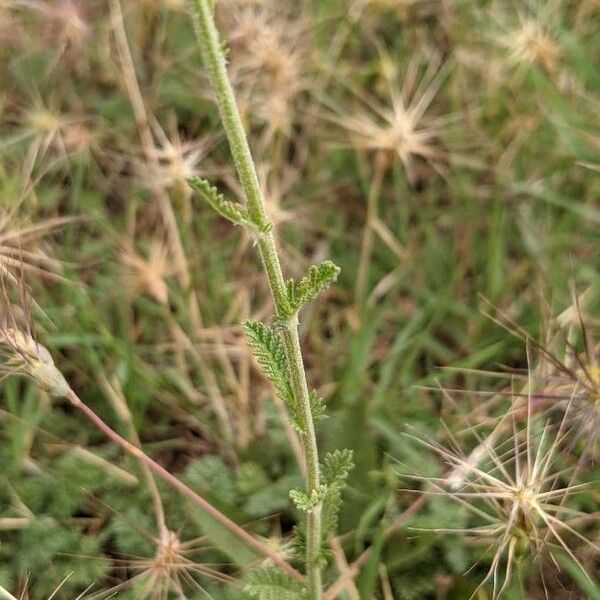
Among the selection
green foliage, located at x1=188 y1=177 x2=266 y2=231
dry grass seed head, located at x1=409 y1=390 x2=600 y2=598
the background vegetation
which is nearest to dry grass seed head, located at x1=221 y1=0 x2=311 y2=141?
the background vegetation

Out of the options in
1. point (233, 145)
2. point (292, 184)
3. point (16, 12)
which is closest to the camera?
point (233, 145)

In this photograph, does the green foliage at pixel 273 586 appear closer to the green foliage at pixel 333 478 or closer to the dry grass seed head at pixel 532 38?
the green foliage at pixel 333 478

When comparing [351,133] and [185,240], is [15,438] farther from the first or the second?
[351,133]

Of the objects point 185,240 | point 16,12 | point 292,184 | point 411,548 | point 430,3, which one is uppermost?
point 430,3

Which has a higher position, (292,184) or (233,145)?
(292,184)

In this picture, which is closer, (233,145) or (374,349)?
(233,145)

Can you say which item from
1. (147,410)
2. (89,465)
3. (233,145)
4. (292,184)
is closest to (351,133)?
(292,184)

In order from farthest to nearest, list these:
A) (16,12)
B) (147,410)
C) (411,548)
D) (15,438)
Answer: (16,12) < (147,410) < (15,438) < (411,548)
